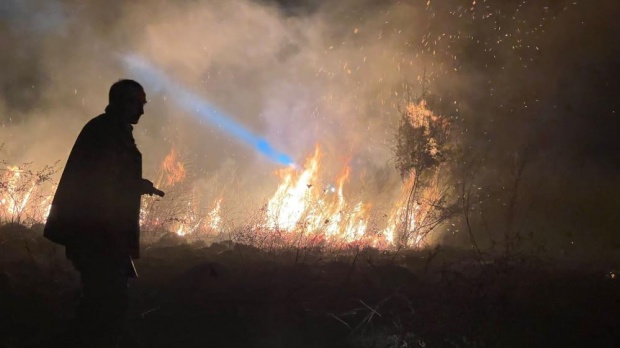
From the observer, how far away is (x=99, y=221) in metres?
2.52

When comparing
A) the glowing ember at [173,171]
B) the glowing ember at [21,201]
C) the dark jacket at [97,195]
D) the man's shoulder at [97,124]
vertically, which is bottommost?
the dark jacket at [97,195]

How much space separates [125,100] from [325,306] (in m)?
2.61

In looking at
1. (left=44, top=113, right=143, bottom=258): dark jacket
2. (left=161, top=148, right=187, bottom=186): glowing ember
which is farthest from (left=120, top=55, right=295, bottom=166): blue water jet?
(left=44, top=113, right=143, bottom=258): dark jacket

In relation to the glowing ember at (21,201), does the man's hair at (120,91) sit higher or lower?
lower

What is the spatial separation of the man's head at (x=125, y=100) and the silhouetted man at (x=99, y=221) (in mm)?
61

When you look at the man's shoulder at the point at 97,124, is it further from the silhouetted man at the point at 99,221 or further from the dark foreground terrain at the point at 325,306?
the dark foreground terrain at the point at 325,306

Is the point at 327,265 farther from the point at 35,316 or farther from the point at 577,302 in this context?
the point at 35,316

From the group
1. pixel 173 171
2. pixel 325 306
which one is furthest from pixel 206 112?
pixel 325 306

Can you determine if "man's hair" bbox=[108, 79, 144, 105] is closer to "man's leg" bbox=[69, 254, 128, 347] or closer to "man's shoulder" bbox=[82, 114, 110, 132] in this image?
"man's shoulder" bbox=[82, 114, 110, 132]

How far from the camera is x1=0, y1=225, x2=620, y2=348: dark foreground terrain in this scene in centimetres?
358

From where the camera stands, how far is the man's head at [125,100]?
269 cm

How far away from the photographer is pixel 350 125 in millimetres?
13680

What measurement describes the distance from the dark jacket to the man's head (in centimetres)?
6

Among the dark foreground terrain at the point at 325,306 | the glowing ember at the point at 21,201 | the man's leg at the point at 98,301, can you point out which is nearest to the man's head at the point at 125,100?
the man's leg at the point at 98,301
